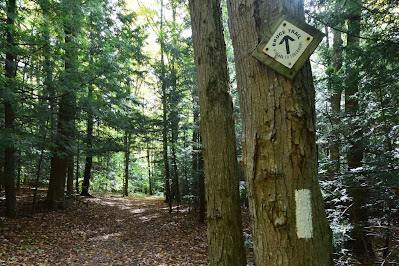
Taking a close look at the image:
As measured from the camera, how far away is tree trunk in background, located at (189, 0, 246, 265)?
2.76 m

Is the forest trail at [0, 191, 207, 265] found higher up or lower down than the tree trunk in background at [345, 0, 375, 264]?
lower down

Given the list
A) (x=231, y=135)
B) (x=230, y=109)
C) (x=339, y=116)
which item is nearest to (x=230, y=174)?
(x=231, y=135)

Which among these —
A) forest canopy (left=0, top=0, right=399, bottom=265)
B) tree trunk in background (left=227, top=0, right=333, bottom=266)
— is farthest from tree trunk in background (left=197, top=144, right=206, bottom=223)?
tree trunk in background (left=227, top=0, right=333, bottom=266)

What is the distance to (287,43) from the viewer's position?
4.09ft

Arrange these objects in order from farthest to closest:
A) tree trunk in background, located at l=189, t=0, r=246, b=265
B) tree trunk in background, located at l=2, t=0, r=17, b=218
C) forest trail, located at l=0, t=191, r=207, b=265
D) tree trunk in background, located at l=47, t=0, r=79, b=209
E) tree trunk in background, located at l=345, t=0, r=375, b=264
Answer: tree trunk in background, located at l=47, t=0, r=79, b=209, tree trunk in background, located at l=2, t=0, r=17, b=218, forest trail, located at l=0, t=191, r=207, b=265, tree trunk in background, located at l=345, t=0, r=375, b=264, tree trunk in background, located at l=189, t=0, r=246, b=265

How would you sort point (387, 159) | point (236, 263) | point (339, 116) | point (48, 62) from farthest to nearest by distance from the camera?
point (48, 62)
point (339, 116)
point (387, 159)
point (236, 263)

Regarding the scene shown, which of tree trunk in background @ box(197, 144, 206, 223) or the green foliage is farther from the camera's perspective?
tree trunk in background @ box(197, 144, 206, 223)

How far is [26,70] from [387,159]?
30.2ft

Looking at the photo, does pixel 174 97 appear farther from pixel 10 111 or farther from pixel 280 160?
pixel 280 160

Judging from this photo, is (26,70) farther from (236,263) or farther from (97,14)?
(236,263)

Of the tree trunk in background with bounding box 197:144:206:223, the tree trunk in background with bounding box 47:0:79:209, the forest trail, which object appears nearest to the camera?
the forest trail

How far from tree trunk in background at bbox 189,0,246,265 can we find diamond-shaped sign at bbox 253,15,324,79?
1690 mm

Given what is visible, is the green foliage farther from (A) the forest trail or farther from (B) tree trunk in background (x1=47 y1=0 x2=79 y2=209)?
(B) tree trunk in background (x1=47 y1=0 x2=79 y2=209)

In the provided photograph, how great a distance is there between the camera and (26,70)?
743 centimetres
